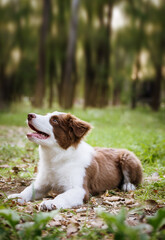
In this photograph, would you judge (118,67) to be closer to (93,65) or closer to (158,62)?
(93,65)

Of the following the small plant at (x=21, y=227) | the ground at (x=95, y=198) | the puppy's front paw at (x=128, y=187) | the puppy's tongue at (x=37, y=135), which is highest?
the puppy's tongue at (x=37, y=135)

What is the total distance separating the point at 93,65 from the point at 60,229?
27508mm

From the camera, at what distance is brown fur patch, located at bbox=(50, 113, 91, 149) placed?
186 inches

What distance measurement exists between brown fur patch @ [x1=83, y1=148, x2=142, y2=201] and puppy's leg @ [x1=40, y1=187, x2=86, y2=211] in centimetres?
33

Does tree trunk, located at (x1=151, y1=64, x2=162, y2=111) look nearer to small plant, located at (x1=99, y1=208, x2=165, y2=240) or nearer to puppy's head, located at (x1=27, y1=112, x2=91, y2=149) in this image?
puppy's head, located at (x1=27, y1=112, x2=91, y2=149)

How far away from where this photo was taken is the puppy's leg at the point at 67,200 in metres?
3.99

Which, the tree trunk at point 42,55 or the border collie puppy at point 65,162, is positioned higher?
the tree trunk at point 42,55

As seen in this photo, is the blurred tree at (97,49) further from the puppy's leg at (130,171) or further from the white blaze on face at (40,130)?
the white blaze on face at (40,130)

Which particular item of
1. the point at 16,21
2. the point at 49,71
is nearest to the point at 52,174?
the point at 16,21

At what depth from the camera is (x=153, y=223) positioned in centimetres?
272

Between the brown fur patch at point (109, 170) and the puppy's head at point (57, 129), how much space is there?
586 millimetres

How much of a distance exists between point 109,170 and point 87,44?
2496 cm

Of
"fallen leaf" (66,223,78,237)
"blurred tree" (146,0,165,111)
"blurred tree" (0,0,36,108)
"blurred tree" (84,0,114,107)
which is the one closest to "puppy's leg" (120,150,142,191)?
"fallen leaf" (66,223,78,237)

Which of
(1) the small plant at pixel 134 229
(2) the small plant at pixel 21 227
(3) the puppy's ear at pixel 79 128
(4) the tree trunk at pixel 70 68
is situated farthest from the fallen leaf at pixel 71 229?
(4) the tree trunk at pixel 70 68
